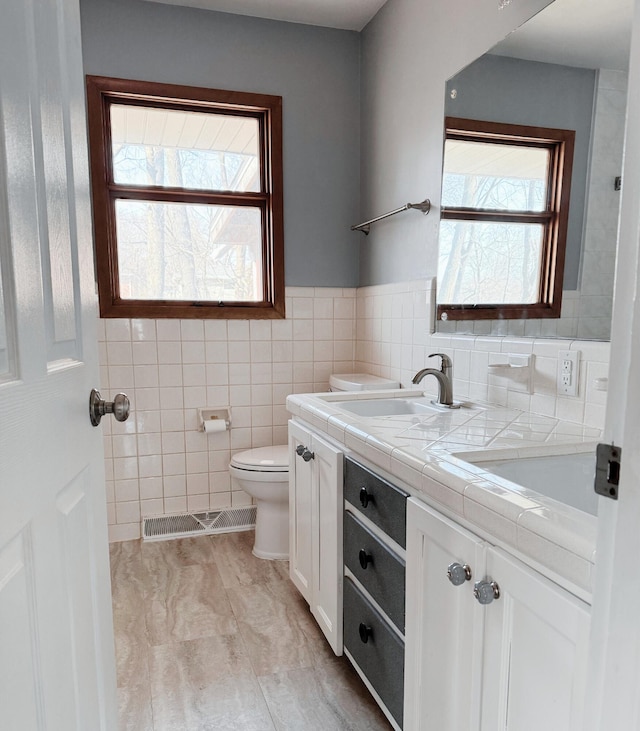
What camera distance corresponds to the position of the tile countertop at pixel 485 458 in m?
0.71

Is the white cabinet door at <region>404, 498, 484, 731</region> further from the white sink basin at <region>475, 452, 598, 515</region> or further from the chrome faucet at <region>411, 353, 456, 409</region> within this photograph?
the chrome faucet at <region>411, 353, 456, 409</region>

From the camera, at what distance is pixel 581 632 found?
2.21ft

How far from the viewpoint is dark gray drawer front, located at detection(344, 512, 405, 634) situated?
1.20 meters

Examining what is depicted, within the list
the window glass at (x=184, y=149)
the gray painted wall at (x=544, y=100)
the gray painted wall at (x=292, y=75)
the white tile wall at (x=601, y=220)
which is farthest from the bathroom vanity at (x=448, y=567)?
the window glass at (x=184, y=149)

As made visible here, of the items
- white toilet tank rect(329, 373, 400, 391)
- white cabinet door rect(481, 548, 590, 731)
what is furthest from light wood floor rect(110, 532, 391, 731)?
white toilet tank rect(329, 373, 400, 391)

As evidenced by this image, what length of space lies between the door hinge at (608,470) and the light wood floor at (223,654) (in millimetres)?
1272

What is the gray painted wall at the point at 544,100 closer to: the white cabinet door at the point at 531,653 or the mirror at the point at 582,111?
the mirror at the point at 582,111

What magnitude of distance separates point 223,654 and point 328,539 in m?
0.59

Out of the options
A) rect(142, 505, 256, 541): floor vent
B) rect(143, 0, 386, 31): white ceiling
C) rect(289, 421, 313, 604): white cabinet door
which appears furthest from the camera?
rect(142, 505, 256, 541): floor vent

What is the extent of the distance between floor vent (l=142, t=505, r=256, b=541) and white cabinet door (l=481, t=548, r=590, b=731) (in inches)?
81.0

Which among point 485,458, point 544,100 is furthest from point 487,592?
point 544,100

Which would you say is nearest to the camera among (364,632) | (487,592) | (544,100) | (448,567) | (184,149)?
(487,592)

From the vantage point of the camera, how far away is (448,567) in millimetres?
943

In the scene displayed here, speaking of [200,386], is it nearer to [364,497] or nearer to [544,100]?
[364,497]
